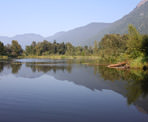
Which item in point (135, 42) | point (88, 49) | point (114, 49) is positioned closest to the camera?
point (135, 42)

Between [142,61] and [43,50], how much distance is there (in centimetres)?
9930

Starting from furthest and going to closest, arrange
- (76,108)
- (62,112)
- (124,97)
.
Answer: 1. (124,97)
2. (76,108)
3. (62,112)

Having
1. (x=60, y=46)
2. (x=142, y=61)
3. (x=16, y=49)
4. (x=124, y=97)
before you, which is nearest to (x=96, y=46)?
(x=60, y=46)

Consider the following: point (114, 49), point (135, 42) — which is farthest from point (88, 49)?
point (135, 42)

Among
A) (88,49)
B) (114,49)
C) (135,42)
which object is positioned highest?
(88,49)

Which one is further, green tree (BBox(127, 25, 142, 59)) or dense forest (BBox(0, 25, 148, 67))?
dense forest (BBox(0, 25, 148, 67))

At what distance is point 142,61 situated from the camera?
31.3 meters

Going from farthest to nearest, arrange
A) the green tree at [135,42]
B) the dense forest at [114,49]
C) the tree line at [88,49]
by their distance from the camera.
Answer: the tree line at [88,49]
the dense forest at [114,49]
the green tree at [135,42]

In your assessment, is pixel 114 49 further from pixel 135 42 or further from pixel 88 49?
pixel 88 49

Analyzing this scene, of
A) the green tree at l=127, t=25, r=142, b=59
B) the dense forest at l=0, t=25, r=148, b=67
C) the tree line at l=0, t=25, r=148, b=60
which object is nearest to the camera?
the green tree at l=127, t=25, r=142, b=59

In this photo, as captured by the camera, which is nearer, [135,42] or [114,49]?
[135,42]

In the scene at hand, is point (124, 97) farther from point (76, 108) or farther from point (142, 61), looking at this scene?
point (142, 61)

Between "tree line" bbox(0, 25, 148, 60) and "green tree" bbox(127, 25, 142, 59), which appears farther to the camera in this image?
"tree line" bbox(0, 25, 148, 60)

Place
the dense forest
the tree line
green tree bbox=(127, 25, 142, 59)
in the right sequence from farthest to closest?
the tree line < the dense forest < green tree bbox=(127, 25, 142, 59)
